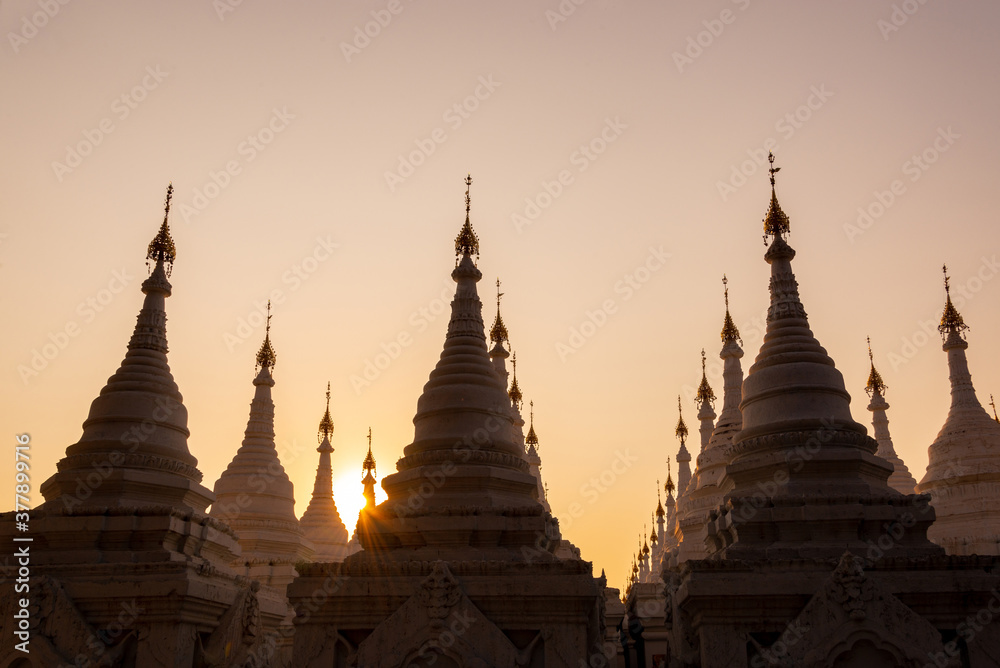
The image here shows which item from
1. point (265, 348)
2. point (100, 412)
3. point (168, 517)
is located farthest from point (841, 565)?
point (265, 348)

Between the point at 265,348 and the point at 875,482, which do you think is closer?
the point at 875,482

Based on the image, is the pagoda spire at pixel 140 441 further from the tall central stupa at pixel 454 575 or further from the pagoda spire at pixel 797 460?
the pagoda spire at pixel 797 460

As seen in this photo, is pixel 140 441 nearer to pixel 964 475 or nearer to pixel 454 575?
pixel 454 575

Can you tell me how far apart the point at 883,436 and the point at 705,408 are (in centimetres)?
1005

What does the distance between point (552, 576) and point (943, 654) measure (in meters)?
7.95

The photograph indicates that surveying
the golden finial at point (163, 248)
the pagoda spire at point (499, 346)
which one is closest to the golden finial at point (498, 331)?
the pagoda spire at point (499, 346)

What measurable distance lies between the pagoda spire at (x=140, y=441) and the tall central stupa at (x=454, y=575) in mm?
5087

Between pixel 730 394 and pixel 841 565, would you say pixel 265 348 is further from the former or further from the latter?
pixel 841 565

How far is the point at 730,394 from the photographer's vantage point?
37.4m

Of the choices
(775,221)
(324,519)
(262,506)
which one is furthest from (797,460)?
(324,519)

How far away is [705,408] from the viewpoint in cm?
4844

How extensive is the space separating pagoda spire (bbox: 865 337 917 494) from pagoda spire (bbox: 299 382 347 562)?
24705mm

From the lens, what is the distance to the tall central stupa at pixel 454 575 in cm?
1909

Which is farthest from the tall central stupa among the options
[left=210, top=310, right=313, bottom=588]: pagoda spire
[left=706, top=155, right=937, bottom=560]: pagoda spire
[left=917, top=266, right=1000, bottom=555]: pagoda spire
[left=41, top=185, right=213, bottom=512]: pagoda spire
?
[left=917, top=266, right=1000, bottom=555]: pagoda spire
